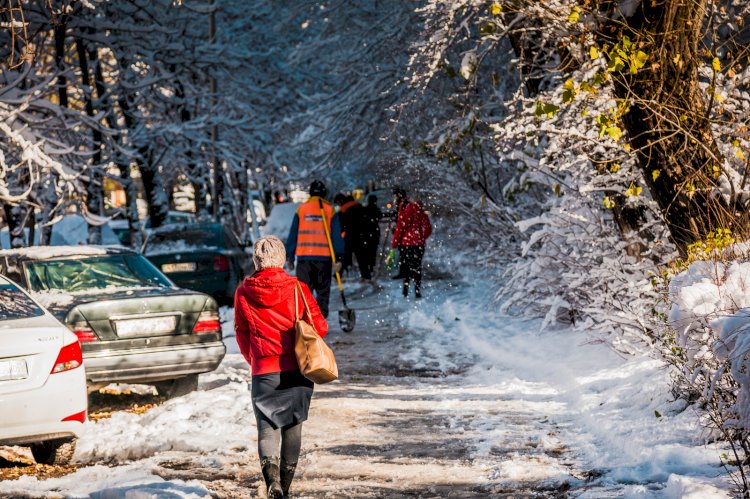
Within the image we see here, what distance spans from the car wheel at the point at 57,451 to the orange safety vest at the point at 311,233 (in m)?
6.33

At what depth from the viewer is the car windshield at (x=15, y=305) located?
7199 mm

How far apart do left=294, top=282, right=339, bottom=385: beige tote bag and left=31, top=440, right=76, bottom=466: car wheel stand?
91.5 inches

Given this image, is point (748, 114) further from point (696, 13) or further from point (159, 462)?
point (159, 462)

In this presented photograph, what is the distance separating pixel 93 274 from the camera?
9883 millimetres

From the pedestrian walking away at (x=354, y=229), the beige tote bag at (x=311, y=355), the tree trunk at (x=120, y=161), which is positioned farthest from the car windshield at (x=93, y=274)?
the pedestrian walking away at (x=354, y=229)

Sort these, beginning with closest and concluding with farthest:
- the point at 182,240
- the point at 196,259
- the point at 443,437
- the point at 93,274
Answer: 1. the point at 443,437
2. the point at 93,274
3. the point at 196,259
4. the point at 182,240

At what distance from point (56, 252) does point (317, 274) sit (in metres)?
4.37

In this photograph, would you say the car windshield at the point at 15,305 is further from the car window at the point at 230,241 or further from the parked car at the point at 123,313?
the car window at the point at 230,241

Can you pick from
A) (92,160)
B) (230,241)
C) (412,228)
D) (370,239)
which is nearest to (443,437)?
(412,228)

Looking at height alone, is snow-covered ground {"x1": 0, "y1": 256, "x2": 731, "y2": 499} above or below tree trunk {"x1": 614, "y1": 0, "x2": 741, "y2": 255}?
below

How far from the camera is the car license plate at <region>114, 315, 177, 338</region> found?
8.98m

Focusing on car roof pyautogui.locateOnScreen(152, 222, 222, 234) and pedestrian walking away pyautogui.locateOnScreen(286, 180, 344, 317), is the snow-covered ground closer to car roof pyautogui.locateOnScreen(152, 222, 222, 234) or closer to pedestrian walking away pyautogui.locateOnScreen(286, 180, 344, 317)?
pedestrian walking away pyautogui.locateOnScreen(286, 180, 344, 317)

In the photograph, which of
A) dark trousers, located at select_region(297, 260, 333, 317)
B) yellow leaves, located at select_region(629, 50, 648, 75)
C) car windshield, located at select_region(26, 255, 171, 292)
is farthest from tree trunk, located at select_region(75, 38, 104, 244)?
yellow leaves, located at select_region(629, 50, 648, 75)

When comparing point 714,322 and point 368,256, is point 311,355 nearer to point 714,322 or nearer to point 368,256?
point 714,322
